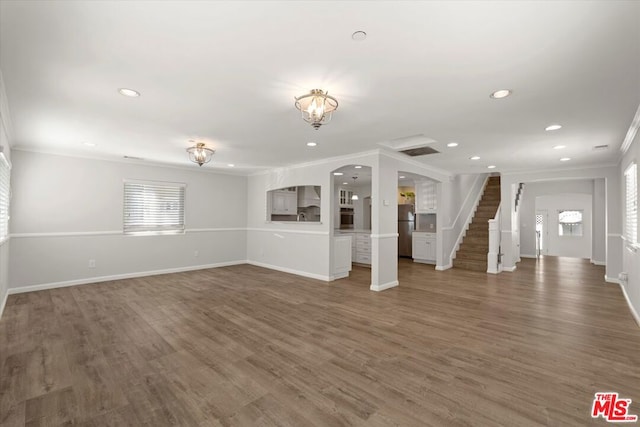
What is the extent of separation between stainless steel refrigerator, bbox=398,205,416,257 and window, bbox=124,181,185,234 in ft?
21.9

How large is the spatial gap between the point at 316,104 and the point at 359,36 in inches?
32.0

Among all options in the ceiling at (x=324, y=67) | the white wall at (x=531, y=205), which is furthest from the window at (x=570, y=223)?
the ceiling at (x=324, y=67)

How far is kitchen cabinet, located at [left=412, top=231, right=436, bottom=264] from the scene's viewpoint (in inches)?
330

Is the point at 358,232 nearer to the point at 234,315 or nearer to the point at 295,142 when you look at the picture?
the point at 295,142

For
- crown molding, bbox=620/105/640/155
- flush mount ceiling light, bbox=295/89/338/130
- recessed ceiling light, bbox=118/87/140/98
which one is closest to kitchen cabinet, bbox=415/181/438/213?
crown molding, bbox=620/105/640/155

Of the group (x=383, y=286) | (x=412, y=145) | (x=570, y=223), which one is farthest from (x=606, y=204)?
(x=570, y=223)

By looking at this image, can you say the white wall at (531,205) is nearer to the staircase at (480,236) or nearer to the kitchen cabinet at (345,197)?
the staircase at (480,236)

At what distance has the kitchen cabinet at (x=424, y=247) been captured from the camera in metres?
8.39

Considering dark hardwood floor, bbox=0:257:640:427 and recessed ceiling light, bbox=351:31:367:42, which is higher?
recessed ceiling light, bbox=351:31:367:42

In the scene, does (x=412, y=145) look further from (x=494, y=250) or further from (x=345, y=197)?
(x=345, y=197)

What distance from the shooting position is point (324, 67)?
7.38 feet

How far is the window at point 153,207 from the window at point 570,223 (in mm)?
15575

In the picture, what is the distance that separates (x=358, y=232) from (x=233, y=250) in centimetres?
359

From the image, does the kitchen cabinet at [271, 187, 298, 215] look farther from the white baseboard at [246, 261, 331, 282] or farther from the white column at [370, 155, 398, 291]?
the white column at [370, 155, 398, 291]
